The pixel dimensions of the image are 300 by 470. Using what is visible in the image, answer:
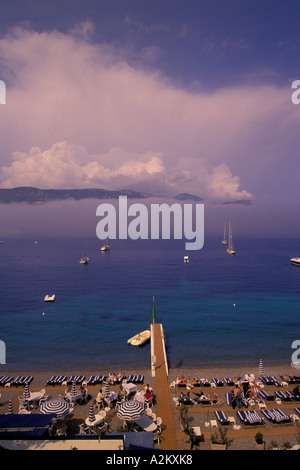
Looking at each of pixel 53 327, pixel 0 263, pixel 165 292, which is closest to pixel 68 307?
pixel 53 327

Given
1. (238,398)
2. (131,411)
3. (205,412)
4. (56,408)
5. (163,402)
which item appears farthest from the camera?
(163,402)

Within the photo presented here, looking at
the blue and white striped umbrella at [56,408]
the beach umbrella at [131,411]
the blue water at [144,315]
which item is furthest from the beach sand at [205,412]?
the blue water at [144,315]

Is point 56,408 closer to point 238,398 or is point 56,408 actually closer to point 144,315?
point 238,398

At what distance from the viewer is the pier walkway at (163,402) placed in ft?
59.2

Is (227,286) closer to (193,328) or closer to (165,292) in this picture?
(165,292)

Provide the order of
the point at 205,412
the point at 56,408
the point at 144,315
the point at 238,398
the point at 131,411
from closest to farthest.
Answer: the point at 131,411 < the point at 56,408 < the point at 205,412 < the point at 238,398 < the point at 144,315

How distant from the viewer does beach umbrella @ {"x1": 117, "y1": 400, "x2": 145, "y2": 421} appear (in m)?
18.8

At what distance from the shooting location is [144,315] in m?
57.1

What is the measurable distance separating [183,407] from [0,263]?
129m

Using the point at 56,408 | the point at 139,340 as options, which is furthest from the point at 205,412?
the point at 139,340

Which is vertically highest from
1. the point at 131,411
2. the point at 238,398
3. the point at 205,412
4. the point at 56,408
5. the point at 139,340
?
the point at 131,411

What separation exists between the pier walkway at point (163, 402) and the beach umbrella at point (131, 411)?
1.79 metres

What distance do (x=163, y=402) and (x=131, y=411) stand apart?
454 cm
